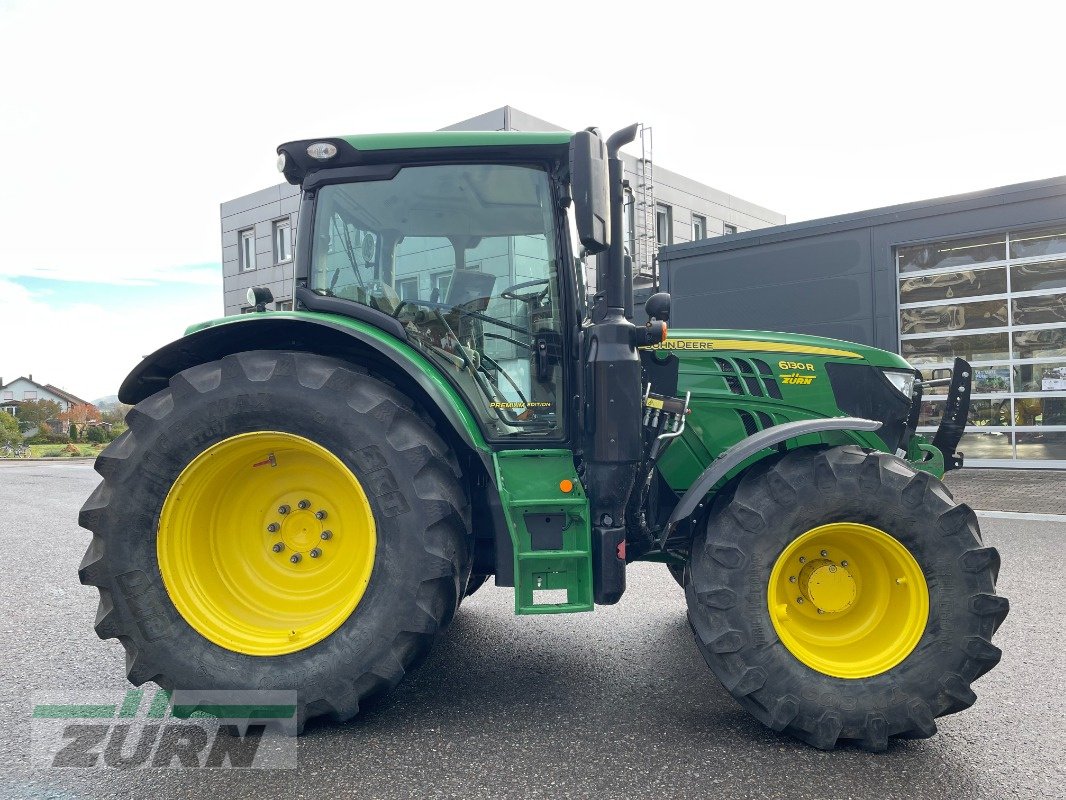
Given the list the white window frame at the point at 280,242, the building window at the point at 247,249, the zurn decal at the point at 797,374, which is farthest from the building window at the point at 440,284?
the building window at the point at 247,249

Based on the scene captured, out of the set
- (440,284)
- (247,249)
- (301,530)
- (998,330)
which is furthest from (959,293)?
(247,249)

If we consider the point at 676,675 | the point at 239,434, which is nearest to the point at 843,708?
the point at 676,675

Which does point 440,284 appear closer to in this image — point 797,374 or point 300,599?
point 300,599

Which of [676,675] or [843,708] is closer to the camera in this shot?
[843,708]

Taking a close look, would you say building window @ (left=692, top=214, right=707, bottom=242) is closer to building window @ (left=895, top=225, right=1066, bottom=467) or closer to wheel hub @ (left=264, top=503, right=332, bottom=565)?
building window @ (left=895, top=225, right=1066, bottom=467)

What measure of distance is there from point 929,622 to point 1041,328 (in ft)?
36.2

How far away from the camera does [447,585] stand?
2627 mm

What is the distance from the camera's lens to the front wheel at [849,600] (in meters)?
2.51

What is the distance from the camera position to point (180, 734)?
2.66 meters

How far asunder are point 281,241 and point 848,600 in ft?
69.6

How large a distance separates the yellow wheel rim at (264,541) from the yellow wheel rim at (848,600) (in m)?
1.59

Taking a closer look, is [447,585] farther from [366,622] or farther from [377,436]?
[377,436]

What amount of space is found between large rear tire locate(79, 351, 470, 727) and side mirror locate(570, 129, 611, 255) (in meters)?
0.95

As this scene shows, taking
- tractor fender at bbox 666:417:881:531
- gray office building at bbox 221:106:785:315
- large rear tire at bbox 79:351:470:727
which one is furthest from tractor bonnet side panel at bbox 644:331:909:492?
gray office building at bbox 221:106:785:315
